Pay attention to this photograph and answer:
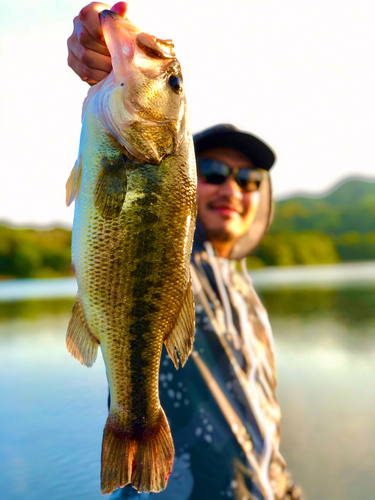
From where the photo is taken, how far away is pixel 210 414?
10.2 feet

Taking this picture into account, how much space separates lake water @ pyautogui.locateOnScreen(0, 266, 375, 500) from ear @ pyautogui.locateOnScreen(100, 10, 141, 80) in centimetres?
1008

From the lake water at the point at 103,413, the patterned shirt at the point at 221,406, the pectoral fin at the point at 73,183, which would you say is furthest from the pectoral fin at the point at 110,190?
the lake water at the point at 103,413

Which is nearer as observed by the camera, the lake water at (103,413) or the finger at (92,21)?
the finger at (92,21)

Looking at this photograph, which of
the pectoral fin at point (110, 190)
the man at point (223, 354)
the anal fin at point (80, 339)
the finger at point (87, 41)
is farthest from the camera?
the man at point (223, 354)

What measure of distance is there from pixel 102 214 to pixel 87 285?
300 millimetres

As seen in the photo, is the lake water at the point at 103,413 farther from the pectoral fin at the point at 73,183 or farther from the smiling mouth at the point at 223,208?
the pectoral fin at the point at 73,183

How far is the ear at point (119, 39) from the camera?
6.08 ft

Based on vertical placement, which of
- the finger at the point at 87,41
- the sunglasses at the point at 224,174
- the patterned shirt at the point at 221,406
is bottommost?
the patterned shirt at the point at 221,406

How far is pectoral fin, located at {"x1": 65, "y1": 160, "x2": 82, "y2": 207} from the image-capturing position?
1.94 metres

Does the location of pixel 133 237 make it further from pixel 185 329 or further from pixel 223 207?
pixel 223 207

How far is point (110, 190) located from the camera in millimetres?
1803

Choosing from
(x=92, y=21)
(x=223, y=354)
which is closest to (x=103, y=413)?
(x=223, y=354)

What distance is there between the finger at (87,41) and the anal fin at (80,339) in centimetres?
112

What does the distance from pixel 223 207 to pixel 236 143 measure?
60cm
